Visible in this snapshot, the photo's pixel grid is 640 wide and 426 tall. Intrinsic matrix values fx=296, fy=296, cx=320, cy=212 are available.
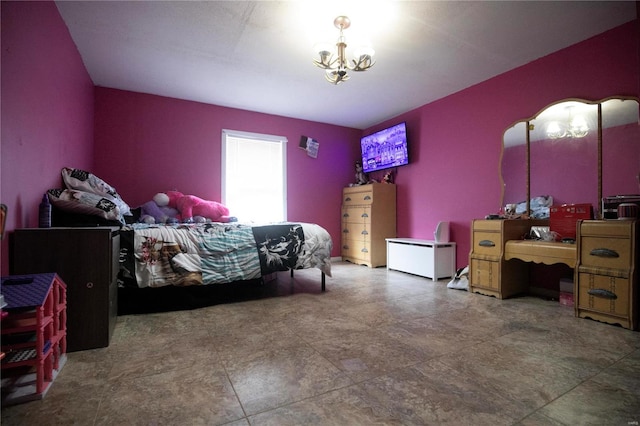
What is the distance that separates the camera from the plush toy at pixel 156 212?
3662mm

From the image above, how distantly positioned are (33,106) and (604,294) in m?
4.21

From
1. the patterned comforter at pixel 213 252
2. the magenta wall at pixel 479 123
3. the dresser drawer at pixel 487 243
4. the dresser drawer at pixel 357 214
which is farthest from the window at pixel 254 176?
the dresser drawer at pixel 487 243

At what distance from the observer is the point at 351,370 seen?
1552 mm

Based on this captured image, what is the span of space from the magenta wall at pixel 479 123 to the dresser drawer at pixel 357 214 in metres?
0.57

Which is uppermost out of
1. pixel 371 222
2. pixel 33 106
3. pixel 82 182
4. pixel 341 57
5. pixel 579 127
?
pixel 341 57

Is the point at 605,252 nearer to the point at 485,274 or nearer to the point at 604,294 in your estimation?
the point at 604,294

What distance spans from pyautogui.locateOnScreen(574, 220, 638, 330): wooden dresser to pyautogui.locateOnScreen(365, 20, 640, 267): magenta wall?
2.85 ft

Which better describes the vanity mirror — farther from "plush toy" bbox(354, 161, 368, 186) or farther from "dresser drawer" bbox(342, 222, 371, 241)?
"plush toy" bbox(354, 161, 368, 186)

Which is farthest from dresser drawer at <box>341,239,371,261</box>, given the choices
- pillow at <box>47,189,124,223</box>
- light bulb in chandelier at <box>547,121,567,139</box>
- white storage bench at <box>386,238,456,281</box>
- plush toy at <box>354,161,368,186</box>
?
pillow at <box>47,189,124,223</box>

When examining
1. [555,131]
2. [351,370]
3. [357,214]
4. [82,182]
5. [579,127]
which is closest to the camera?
[351,370]

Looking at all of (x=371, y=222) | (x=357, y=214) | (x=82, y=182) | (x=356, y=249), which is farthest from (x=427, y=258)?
(x=82, y=182)

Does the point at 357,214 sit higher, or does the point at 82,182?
the point at 82,182

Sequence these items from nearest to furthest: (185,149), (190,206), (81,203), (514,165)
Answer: (81,203)
(514,165)
(190,206)
(185,149)

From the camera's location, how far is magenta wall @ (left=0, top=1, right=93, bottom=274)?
1.58 metres
